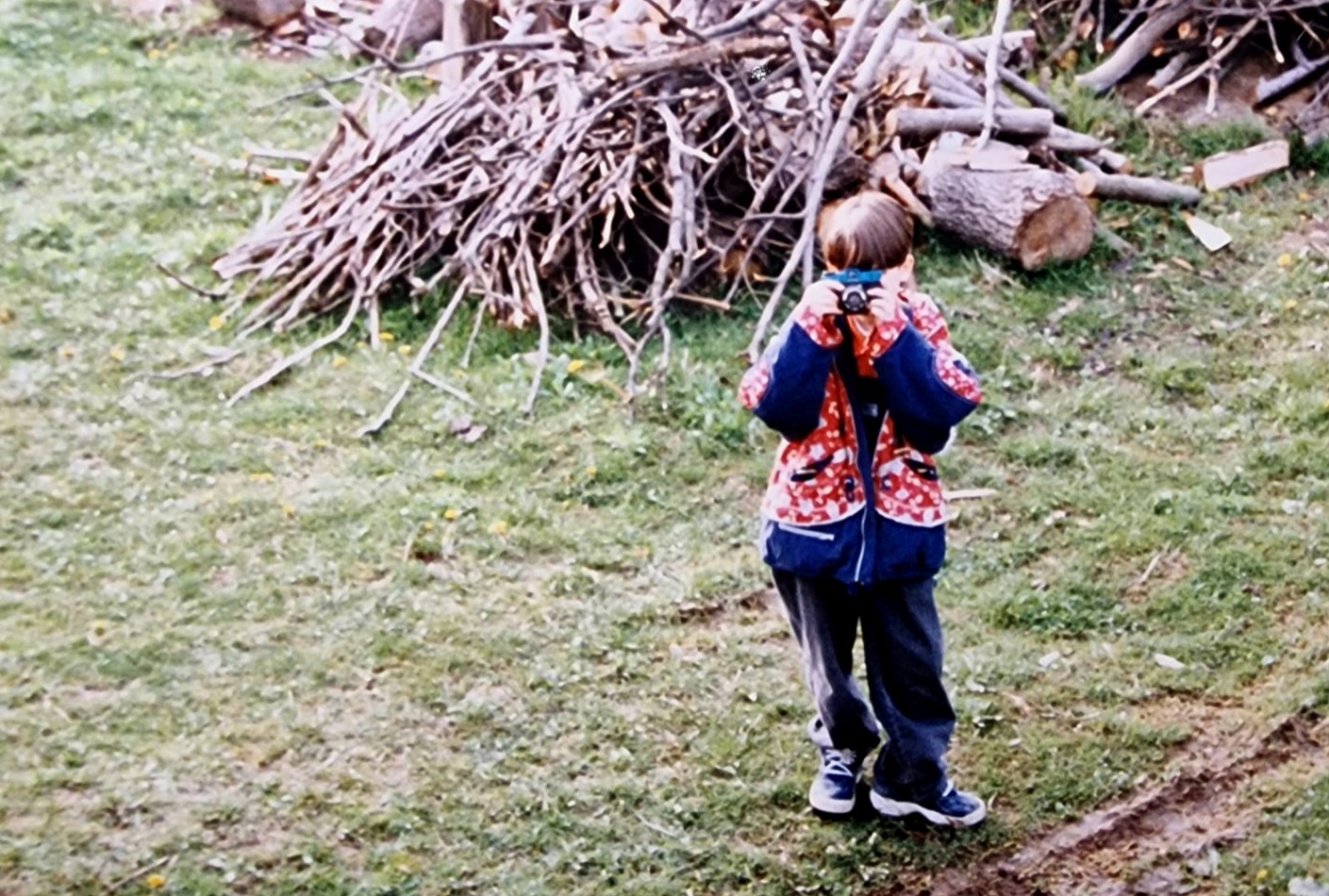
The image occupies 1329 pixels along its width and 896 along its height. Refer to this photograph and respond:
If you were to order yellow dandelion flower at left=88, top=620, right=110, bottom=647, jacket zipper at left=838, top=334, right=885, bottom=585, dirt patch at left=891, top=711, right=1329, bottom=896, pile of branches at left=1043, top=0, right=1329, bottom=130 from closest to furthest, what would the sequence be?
jacket zipper at left=838, top=334, right=885, bottom=585
dirt patch at left=891, top=711, right=1329, bottom=896
yellow dandelion flower at left=88, top=620, right=110, bottom=647
pile of branches at left=1043, top=0, right=1329, bottom=130

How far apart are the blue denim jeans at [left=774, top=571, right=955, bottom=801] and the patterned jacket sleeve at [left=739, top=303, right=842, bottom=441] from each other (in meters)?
0.43

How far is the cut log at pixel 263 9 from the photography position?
10.7m

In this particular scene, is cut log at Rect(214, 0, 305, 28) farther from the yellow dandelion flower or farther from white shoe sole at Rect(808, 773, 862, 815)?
white shoe sole at Rect(808, 773, 862, 815)

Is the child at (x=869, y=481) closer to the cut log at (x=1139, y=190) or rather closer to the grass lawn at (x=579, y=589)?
the grass lawn at (x=579, y=589)

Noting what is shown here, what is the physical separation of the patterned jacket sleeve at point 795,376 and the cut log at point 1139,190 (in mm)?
4132

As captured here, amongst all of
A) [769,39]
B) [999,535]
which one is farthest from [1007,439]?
[769,39]

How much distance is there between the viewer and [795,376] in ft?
12.1

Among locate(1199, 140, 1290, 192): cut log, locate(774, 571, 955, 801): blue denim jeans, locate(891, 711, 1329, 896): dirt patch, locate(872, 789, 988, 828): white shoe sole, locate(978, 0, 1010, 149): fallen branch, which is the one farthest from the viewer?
locate(1199, 140, 1290, 192): cut log

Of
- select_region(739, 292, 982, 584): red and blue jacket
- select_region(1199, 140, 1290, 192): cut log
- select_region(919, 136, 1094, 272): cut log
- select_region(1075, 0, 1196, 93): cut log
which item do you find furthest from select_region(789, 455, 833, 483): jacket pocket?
select_region(1075, 0, 1196, 93): cut log

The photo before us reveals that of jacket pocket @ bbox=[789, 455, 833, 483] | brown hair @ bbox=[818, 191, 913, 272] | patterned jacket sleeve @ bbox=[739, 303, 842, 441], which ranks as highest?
brown hair @ bbox=[818, 191, 913, 272]

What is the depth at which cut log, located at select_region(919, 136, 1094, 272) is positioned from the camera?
699 cm

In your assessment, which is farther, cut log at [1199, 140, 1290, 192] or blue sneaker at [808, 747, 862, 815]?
cut log at [1199, 140, 1290, 192]

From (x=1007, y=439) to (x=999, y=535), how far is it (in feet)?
2.17

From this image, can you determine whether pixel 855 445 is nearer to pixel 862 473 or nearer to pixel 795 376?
pixel 862 473
